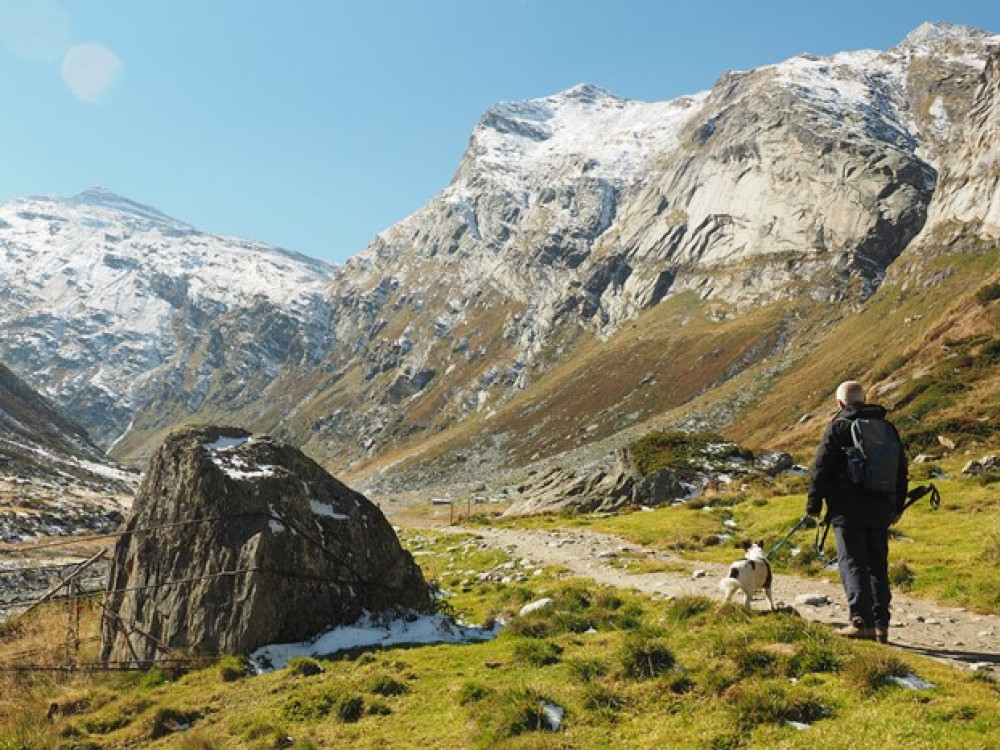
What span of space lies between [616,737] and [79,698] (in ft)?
39.6

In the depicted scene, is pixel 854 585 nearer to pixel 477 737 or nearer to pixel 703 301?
pixel 477 737

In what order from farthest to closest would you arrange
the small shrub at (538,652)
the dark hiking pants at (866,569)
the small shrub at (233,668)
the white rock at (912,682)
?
1. the small shrub at (233,668)
2. the small shrub at (538,652)
3. the dark hiking pants at (866,569)
4. the white rock at (912,682)

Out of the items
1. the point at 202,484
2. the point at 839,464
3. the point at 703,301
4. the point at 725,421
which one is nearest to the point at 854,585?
the point at 839,464

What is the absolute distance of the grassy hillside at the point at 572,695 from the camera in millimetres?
8023

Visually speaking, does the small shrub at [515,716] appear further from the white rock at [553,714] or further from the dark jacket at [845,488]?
the dark jacket at [845,488]

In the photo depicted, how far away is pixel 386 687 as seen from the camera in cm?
1234

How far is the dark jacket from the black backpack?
0.14 meters

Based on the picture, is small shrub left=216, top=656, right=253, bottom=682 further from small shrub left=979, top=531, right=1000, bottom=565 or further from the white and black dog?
small shrub left=979, top=531, right=1000, bottom=565

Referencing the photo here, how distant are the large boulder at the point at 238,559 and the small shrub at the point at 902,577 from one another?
11.8 metres

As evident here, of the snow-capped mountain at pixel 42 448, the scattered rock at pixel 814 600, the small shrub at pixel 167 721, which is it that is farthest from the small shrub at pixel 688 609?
the snow-capped mountain at pixel 42 448

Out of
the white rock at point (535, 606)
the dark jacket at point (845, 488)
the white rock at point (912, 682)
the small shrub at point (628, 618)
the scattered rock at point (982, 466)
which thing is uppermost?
the dark jacket at point (845, 488)

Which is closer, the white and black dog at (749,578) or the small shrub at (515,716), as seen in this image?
the small shrub at (515,716)

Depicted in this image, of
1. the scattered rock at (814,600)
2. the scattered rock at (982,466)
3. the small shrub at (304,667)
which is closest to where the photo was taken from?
the small shrub at (304,667)

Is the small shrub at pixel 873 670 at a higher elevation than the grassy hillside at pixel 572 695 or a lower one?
higher
